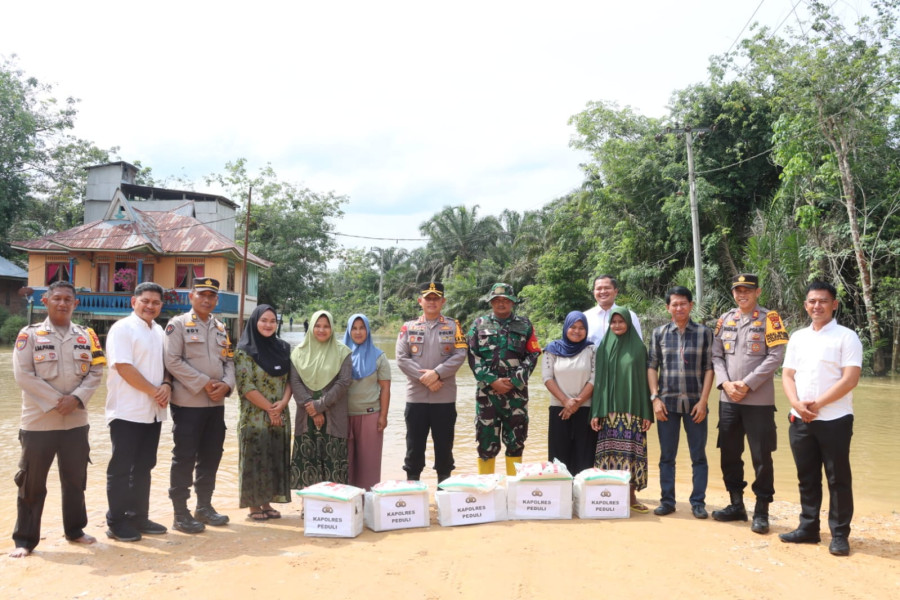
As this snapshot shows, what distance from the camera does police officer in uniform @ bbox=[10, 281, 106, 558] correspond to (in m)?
3.52

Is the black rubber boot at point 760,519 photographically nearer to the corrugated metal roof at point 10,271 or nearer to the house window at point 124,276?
the house window at point 124,276

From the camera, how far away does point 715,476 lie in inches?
242

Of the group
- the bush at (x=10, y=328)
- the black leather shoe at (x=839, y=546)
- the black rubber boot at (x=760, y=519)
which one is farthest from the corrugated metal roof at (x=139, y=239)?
the black leather shoe at (x=839, y=546)

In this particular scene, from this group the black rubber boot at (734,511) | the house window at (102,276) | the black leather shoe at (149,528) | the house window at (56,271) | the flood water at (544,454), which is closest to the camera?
the black leather shoe at (149,528)

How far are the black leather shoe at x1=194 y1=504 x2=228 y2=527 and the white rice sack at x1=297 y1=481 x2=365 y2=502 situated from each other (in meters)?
0.70

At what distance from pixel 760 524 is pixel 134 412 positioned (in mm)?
3879

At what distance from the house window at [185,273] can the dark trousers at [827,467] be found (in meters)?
22.8

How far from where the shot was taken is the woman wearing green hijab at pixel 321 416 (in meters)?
4.27

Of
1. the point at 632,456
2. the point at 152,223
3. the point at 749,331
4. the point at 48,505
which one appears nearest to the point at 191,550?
the point at 48,505

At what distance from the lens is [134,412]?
3777 millimetres

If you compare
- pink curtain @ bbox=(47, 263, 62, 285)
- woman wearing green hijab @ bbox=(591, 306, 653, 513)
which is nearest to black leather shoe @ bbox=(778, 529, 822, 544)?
woman wearing green hijab @ bbox=(591, 306, 653, 513)

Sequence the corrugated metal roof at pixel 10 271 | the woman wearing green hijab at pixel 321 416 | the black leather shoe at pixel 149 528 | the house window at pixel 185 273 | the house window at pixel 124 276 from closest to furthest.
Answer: the black leather shoe at pixel 149 528, the woman wearing green hijab at pixel 321 416, the house window at pixel 124 276, the house window at pixel 185 273, the corrugated metal roof at pixel 10 271

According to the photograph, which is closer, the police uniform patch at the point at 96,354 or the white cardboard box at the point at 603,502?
the police uniform patch at the point at 96,354

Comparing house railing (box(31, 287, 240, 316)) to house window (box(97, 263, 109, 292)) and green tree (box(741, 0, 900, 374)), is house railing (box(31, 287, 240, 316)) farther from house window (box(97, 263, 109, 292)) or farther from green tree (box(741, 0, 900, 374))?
green tree (box(741, 0, 900, 374))
